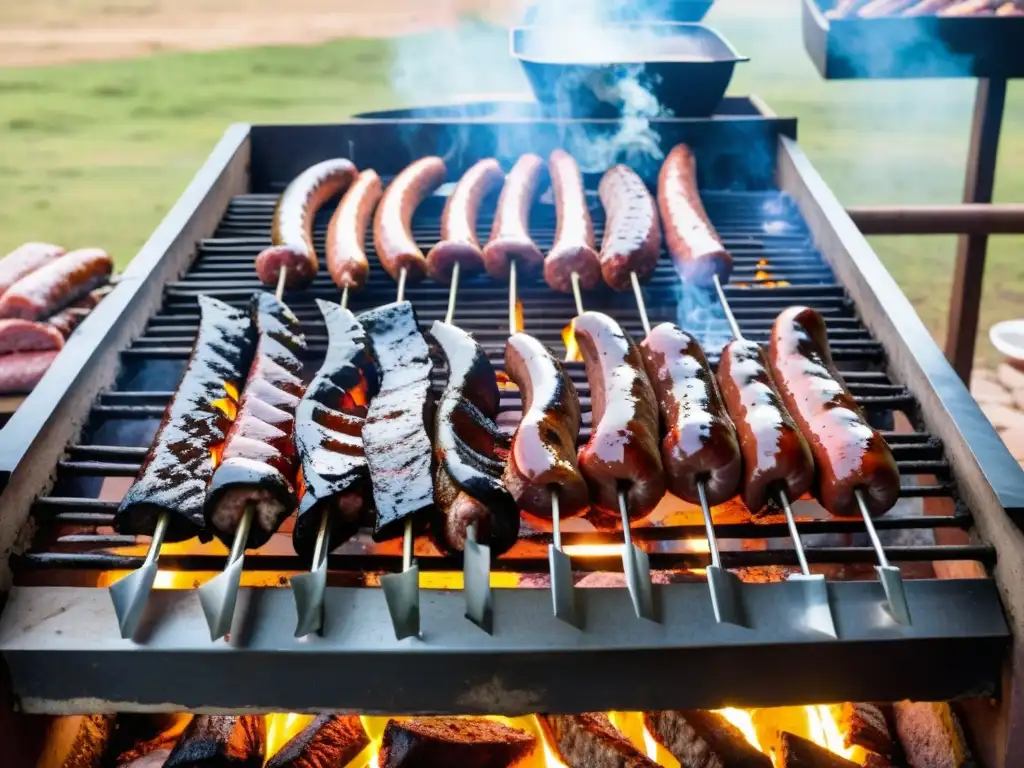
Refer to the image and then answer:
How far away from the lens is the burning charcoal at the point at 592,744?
215 cm

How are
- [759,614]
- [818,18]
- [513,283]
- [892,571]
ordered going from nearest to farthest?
[892,571]
[759,614]
[513,283]
[818,18]

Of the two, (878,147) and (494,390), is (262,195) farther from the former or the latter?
(878,147)

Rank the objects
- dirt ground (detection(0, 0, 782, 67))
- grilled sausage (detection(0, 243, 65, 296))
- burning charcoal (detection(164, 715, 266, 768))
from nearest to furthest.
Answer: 1. burning charcoal (detection(164, 715, 266, 768))
2. grilled sausage (detection(0, 243, 65, 296))
3. dirt ground (detection(0, 0, 782, 67))

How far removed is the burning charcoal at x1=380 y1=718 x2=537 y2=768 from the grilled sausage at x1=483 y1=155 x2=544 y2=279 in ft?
5.77

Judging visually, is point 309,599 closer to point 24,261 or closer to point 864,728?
point 864,728

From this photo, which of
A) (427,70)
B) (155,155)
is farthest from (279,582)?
(427,70)

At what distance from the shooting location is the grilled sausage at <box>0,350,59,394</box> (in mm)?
3166

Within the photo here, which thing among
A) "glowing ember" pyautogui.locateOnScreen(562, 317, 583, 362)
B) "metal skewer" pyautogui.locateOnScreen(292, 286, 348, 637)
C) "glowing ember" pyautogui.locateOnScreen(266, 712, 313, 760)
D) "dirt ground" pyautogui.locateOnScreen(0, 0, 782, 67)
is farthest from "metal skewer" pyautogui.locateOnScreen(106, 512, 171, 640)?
"dirt ground" pyautogui.locateOnScreen(0, 0, 782, 67)

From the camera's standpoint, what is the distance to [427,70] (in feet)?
65.2

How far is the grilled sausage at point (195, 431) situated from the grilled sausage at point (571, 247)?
1.16 meters

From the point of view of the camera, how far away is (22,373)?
125 inches

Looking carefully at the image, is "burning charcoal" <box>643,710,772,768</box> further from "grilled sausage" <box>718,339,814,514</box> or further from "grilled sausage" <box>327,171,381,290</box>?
"grilled sausage" <box>327,171,381,290</box>

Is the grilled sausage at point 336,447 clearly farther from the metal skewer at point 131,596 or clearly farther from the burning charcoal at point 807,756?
the burning charcoal at point 807,756

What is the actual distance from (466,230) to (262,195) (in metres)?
1.37
